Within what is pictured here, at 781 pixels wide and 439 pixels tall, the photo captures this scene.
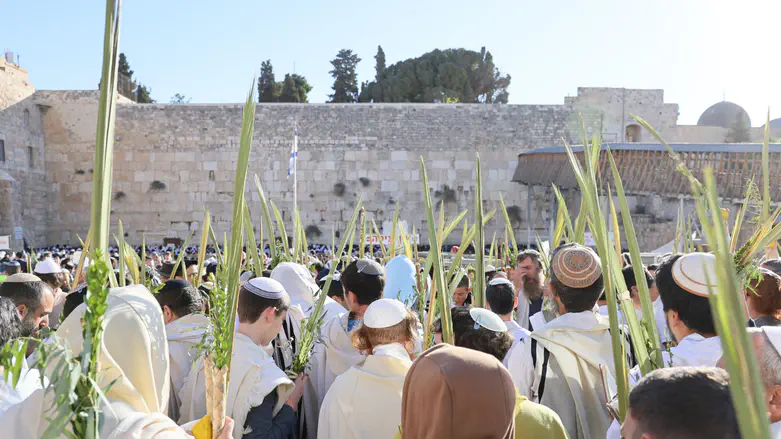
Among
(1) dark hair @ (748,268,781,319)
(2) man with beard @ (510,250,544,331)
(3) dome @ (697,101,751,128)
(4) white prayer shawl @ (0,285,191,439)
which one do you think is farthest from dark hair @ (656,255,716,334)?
(3) dome @ (697,101,751,128)

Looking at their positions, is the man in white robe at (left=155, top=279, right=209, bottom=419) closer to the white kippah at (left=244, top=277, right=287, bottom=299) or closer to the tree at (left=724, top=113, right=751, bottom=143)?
the white kippah at (left=244, top=277, right=287, bottom=299)

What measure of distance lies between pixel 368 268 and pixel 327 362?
43cm

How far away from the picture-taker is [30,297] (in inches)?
99.3

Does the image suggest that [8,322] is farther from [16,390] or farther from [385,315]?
[385,315]

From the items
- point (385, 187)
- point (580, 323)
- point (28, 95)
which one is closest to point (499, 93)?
point (385, 187)

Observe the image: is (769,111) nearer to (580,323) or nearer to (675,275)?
(675,275)

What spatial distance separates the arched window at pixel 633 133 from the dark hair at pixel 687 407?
19.8 m

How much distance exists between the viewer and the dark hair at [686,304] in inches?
70.2

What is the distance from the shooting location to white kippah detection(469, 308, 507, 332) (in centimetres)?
195

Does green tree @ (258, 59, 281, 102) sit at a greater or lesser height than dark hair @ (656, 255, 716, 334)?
greater

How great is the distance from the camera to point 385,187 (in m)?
17.9

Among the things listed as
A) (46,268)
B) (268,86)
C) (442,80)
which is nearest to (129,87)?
(268,86)

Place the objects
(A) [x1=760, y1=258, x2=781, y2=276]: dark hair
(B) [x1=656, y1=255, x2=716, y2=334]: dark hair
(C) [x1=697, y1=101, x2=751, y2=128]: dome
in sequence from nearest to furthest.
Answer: (B) [x1=656, y1=255, x2=716, y2=334]: dark hair < (A) [x1=760, y1=258, x2=781, y2=276]: dark hair < (C) [x1=697, y1=101, x2=751, y2=128]: dome

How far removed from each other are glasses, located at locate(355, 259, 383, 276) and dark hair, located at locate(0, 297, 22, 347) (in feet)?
4.21
